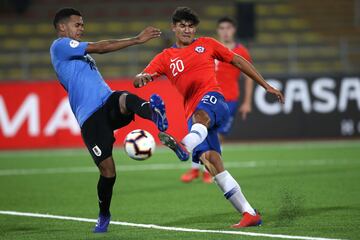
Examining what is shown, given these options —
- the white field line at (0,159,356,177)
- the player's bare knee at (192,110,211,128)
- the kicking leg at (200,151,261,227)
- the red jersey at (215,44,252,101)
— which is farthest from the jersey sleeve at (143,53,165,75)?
the white field line at (0,159,356,177)

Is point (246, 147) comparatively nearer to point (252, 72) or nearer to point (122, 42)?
point (252, 72)

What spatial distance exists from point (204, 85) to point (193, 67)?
0.74ft

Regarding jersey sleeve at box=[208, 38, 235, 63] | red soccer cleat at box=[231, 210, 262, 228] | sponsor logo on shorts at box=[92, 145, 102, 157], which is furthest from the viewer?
jersey sleeve at box=[208, 38, 235, 63]

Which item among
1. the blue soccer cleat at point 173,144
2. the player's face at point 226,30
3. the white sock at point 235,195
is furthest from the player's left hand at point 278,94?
the player's face at point 226,30

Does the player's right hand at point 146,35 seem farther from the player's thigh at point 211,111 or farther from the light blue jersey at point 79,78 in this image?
the player's thigh at point 211,111

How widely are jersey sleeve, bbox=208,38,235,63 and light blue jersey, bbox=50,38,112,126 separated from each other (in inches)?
48.7

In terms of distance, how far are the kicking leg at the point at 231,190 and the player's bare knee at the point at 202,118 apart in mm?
329

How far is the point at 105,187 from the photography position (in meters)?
7.83

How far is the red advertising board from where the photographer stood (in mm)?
18328

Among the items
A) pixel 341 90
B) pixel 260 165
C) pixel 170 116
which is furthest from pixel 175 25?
pixel 341 90

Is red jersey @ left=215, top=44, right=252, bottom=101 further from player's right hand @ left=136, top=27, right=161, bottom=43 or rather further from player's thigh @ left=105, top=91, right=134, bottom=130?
player's right hand @ left=136, top=27, right=161, bottom=43

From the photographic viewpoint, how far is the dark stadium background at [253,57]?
18.5m

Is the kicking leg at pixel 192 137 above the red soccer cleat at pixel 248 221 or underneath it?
above

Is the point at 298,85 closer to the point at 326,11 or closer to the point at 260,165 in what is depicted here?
the point at 260,165
